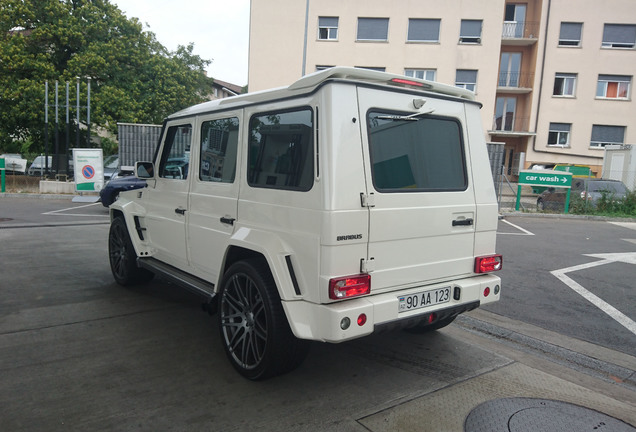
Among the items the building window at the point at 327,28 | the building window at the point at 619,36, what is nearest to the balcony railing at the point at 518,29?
the building window at the point at 619,36

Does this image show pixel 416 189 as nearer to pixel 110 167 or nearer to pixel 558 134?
pixel 110 167

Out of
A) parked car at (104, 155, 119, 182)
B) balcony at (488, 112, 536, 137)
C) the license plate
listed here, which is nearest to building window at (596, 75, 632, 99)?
balcony at (488, 112, 536, 137)

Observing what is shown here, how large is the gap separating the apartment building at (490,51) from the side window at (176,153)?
2382cm

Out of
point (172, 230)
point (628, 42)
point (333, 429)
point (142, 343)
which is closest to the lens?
point (333, 429)

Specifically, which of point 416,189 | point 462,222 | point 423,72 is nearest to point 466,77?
point 423,72

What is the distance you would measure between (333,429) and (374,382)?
2.43ft

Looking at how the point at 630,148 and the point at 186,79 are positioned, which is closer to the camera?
the point at 630,148

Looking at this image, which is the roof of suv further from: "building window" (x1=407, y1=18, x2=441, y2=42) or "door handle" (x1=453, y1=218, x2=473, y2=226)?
"building window" (x1=407, y1=18, x2=441, y2=42)

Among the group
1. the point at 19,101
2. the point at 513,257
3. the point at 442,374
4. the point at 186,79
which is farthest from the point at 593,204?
the point at 19,101

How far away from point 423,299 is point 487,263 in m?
0.80

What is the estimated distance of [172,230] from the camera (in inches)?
183

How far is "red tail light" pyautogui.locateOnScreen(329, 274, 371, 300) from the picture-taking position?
9.53 feet

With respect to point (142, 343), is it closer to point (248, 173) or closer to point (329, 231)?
Answer: point (248, 173)

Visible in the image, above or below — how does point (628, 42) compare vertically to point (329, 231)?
above
